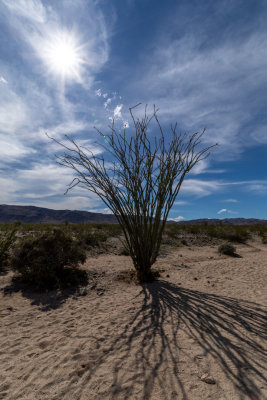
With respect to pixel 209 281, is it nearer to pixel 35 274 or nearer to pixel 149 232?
pixel 149 232

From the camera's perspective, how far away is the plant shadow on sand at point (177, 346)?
79.8 inches

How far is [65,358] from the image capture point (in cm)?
244

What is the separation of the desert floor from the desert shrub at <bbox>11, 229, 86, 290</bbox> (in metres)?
0.35

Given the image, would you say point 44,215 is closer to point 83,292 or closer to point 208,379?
point 83,292

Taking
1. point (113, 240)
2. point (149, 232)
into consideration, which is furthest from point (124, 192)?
point (113, 240)

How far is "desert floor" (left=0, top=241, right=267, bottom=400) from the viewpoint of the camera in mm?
2010

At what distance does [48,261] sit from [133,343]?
3.01m

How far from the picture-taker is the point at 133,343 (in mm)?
2686

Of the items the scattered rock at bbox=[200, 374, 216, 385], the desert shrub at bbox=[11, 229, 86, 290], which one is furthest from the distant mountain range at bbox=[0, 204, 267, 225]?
the scattered rock at bbox=[200, 374, 216, 385]

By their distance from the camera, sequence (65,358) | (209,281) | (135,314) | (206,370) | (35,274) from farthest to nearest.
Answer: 1. (209,281)
2. (35,274)
3. (135,314)
4. (65,358)
5. (206,370)

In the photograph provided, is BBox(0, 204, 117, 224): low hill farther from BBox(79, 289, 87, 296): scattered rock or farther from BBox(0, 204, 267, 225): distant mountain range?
BBox(79, 289, 87, 296): scattered rock

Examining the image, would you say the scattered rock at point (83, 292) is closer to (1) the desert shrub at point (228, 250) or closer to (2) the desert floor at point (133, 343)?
(2) the desert floor at point (133, 343)

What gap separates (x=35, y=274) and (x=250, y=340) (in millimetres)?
4002

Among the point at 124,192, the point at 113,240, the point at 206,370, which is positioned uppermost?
the point at 124,192
